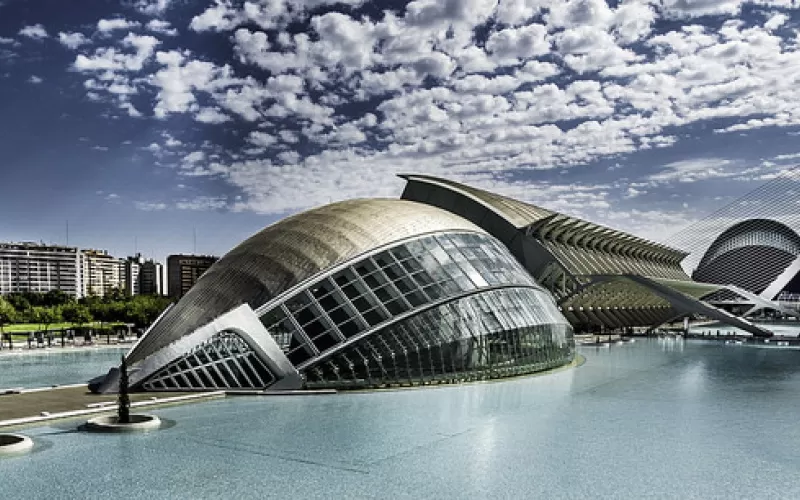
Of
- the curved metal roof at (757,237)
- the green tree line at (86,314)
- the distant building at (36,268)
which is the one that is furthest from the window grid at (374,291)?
the distant building at (36,268)

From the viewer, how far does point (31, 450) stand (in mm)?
15500

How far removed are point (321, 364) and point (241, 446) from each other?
28.1 feet

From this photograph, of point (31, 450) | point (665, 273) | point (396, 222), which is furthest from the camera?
point (665, 273)

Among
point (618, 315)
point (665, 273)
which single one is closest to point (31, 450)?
point (618, 315)

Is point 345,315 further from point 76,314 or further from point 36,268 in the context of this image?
point 36,268

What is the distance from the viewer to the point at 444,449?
1596cm

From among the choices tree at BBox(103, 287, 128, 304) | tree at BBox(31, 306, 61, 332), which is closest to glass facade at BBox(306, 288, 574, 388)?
tree at BBox(31, 306, 61, 332)

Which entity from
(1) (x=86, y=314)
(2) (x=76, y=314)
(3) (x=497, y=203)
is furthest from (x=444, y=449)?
(2) (x=76, y=314)

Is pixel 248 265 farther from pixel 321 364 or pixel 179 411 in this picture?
pixel 179 411

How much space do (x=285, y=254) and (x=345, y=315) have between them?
3.74 metres

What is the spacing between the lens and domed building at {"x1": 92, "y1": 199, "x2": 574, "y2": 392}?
24328 millimetres

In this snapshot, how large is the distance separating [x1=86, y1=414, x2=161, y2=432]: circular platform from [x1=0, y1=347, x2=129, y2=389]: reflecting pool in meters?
11.6

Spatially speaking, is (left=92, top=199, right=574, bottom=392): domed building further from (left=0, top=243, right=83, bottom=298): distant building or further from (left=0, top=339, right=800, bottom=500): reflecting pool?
(left=0, top=243, right=83, bottom=298): distant building

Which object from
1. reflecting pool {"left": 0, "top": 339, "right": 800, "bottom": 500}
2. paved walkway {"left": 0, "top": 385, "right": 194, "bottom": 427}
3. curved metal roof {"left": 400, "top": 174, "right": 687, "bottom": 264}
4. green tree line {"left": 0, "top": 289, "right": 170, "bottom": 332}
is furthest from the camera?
green tree line {"left": 0, "top": 289, "right": 170, "bottom": 332}
